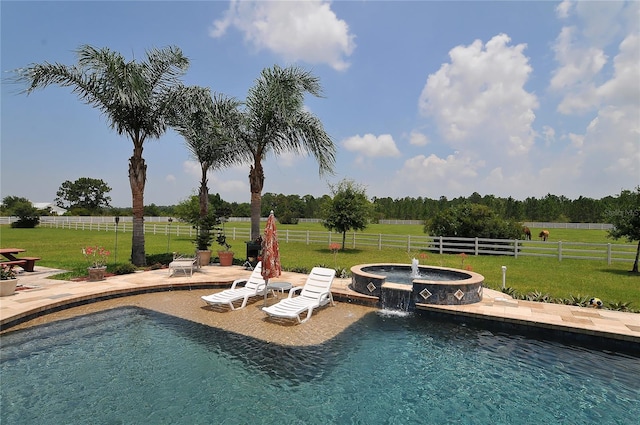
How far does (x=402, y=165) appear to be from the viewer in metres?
23.7

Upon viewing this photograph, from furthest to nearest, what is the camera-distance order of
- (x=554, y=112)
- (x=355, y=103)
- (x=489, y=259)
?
(x=355, y=103) < (x=489, y=259) < (x=554, y=112)

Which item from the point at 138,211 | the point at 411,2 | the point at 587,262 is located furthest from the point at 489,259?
the point at 138,211

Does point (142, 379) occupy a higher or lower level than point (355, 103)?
lower

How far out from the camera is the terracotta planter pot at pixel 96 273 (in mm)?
9895

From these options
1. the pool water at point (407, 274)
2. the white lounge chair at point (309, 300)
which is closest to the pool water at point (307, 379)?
the white lounge chair at point (309, 300)

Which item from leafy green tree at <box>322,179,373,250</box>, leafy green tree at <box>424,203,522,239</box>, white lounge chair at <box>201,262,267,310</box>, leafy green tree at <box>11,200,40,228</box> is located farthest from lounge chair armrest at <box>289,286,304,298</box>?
leafy green tree at <box>11,200,40,228</box>

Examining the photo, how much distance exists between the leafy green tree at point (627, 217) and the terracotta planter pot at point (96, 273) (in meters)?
18.3

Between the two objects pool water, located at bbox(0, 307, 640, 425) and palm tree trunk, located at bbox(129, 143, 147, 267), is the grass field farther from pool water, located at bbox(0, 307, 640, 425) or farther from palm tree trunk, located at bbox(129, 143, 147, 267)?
pool water, located at bbox(0, 307, 640, 425)

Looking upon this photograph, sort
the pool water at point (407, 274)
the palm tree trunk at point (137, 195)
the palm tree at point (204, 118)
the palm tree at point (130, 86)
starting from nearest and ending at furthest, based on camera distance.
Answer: the pool water at point (407, 274) < the palm tree at point (130, 86) < the palm tree trunk at point (137, 195) < the palm tree at point (204, 118)

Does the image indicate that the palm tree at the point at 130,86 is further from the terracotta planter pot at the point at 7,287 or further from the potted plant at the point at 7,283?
the terracotta planter pot at the point at 7,287

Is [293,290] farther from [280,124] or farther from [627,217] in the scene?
[627,217]

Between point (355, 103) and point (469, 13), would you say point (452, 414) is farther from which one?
point (355, 103)

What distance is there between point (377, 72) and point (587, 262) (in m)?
12.7

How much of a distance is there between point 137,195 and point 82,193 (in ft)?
284
